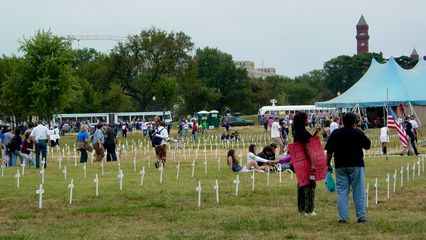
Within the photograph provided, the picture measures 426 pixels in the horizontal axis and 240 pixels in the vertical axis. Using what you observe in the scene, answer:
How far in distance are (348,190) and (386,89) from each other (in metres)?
48.4

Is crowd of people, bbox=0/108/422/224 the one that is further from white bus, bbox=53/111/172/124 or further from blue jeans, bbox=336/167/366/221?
white bus, bbox=53/111/172/124

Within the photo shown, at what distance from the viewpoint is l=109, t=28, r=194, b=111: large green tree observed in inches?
3054

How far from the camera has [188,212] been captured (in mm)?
13070

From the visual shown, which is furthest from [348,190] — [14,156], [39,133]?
[14,156]

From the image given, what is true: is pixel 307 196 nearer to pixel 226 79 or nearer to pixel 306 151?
pixel 306 151

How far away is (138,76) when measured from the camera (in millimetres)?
83125

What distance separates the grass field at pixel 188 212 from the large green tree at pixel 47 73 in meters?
34.1

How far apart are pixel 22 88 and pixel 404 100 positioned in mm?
28951

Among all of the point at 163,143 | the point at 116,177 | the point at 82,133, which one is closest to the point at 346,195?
the point at 116,177

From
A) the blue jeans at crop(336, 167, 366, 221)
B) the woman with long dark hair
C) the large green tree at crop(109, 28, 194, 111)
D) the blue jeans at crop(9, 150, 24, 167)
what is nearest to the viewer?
the blue jeans at crop(336, 167, 366, 221)

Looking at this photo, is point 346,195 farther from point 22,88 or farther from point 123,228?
point 22,88

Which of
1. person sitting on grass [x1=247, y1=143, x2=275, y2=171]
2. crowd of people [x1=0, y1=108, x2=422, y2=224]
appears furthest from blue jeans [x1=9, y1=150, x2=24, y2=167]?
person sitting on grass [x1=247, y1=143, x2=275, y2=171]

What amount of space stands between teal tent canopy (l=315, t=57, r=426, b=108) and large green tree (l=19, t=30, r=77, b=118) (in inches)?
829

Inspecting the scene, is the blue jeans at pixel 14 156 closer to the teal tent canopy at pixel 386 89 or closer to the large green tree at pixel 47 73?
the large green tree at pixel 47 73
